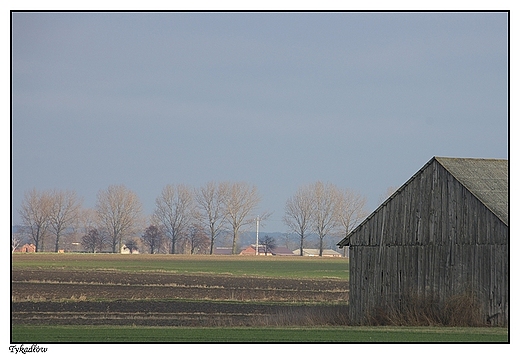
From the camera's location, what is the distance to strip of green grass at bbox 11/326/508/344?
21172 mm

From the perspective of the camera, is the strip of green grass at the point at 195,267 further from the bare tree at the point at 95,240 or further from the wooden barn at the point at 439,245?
the bare tree at the point at 95,240

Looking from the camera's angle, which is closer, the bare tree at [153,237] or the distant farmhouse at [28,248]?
the distant farmhouse at [28,248]

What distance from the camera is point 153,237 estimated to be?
193 metres

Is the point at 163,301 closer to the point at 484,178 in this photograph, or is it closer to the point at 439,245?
the point at 439,245

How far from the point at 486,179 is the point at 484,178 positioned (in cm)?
8

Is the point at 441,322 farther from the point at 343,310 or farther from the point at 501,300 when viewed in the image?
the point at 343,310

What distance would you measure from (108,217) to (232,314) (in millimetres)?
147088

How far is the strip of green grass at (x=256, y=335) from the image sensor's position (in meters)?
21.2

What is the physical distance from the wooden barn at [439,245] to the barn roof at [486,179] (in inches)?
1.6

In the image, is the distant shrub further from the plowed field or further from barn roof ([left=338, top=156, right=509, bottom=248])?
barn roof ([left=338, top=156, right=509, bottom=248])

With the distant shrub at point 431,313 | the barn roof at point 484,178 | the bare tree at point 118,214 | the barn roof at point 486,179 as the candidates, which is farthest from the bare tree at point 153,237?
the barn roof at point 486,179

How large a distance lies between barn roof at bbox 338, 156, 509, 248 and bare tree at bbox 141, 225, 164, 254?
6415 inches

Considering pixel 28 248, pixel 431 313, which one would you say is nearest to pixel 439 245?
pixel 431 313

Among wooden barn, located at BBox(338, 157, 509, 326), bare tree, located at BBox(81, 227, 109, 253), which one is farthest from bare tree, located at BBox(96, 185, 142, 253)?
wooden barn, located at BBox(338, 157, 509, 326)
